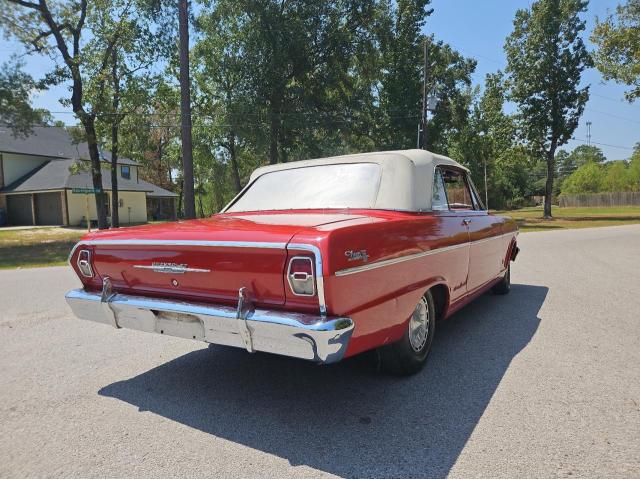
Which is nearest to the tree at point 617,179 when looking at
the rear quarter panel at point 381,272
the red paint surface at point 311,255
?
the rear quarter panel at point 381,272

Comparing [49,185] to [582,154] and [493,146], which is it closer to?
[493,146]

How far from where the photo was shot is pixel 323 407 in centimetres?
305

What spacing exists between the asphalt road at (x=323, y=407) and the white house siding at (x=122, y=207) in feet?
96.0

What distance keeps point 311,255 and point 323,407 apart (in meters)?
1.17

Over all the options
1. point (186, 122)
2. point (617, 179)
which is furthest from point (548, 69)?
point (617, 179)

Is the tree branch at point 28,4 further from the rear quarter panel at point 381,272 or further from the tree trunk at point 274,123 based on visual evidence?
the rear quarter panel at point 381,272

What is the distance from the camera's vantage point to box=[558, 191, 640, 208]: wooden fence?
51.6 meters

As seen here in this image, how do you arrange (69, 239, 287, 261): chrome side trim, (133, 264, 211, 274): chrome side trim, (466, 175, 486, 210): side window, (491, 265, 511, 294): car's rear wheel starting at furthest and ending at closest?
1. (491, 265, 511, 294): car's rear wheel
2. (466, 175, 486, 210): side window
3. (133, 264, 211, 274): chrome side trim
4. (69, 239, 287, 261): chrome side trim

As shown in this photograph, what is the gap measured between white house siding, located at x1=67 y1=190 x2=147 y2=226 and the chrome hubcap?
31.4 metres

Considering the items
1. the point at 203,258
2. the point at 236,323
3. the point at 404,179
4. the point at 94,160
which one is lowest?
the point at 236,323

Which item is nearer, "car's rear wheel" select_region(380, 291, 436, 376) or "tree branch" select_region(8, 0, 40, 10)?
"car's rear wheel" select_region(380, 291, 436, 376)

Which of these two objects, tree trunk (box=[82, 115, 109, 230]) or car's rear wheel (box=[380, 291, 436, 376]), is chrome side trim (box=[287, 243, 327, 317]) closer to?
car's rear wheel (box=[380, 291, 436, 376])

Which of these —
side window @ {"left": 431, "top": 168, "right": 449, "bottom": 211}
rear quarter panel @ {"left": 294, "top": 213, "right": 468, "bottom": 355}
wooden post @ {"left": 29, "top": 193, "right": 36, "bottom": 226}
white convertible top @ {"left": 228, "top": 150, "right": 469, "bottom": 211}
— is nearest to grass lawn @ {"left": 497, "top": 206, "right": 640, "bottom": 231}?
side window @ {"left": 431, "top": 168, "right": 449, "bottom": 211}

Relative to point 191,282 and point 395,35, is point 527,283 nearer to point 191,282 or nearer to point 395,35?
point 191,282
